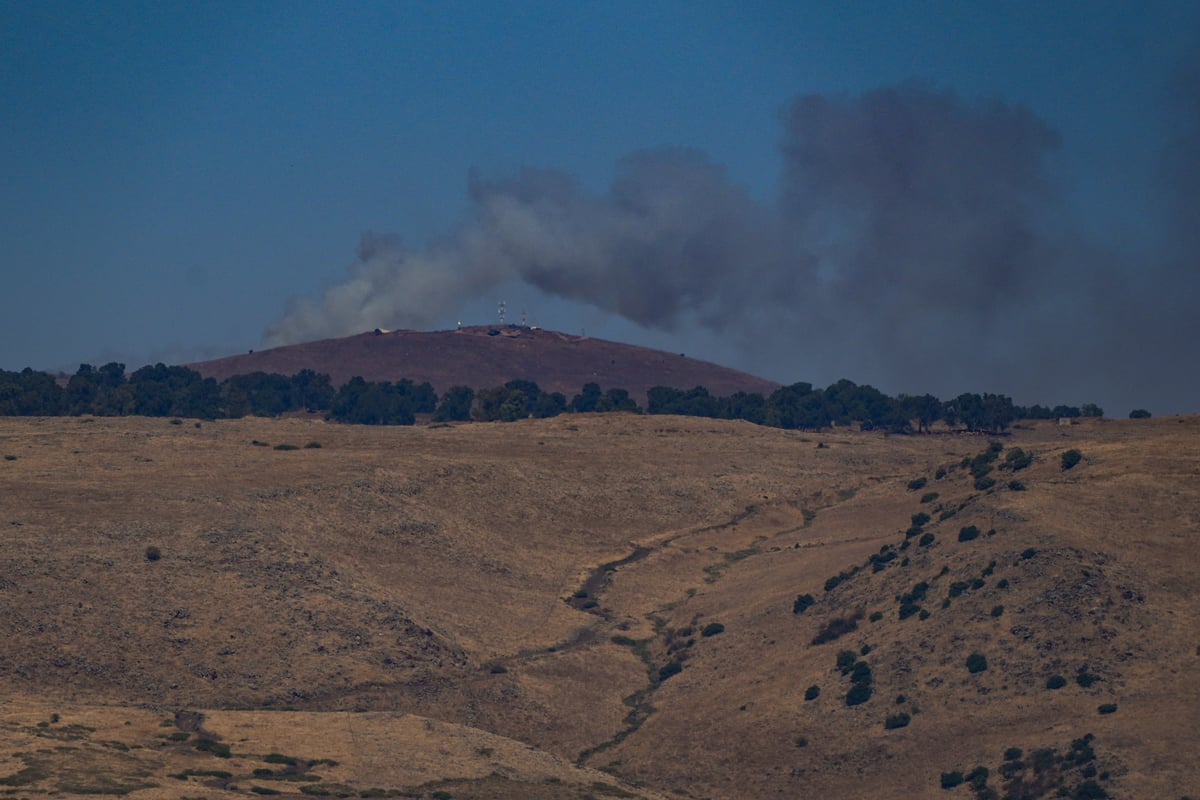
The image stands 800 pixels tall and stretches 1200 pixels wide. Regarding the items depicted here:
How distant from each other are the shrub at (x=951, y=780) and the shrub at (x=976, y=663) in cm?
1158

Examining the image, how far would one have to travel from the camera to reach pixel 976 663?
8238cm

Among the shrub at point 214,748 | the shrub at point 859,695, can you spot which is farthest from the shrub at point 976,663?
the shrub at point 214,748

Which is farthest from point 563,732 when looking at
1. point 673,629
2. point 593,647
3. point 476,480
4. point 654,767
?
point 476,480

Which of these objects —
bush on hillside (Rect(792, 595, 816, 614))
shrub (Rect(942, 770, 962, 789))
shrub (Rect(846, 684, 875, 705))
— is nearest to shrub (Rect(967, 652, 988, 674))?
shrub (Rect(846, 684, 875, 705))

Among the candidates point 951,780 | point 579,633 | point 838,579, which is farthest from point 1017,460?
point 951,780

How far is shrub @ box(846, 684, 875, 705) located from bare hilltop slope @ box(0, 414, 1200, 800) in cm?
13

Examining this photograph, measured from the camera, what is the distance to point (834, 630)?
96000 millimetres

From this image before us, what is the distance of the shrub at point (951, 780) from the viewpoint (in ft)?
232

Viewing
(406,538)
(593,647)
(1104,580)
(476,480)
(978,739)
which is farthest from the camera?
(476,480)

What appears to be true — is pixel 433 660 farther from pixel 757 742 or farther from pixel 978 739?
pixel 978 739

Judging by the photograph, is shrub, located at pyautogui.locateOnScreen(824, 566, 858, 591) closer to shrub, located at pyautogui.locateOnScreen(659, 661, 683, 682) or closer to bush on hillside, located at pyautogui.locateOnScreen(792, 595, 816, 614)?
bush on hillside, located at pyautogui.locateOnScreen(792, 595, 816, 614)

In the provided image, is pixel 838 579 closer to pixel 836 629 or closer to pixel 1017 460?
pixel 836 629

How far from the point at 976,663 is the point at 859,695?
701 centimetres

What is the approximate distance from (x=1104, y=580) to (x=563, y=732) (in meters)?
34.3
